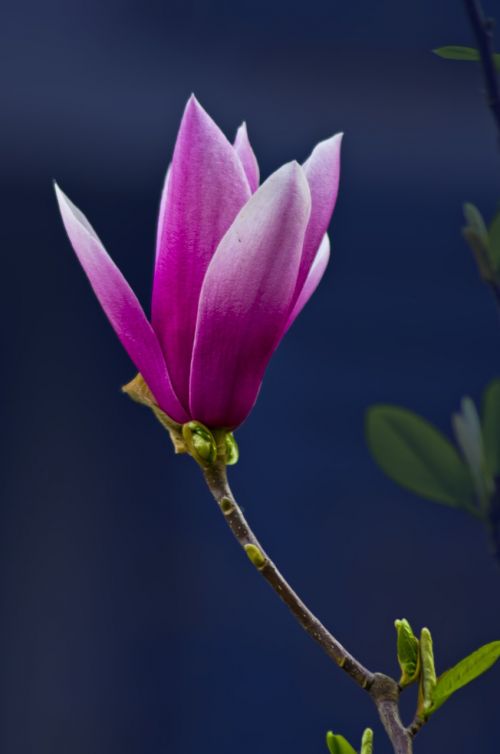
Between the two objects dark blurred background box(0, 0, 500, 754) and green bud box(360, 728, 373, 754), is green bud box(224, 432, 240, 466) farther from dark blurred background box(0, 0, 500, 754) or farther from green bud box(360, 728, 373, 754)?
dark blurred background box(0, 0, 500, 754)

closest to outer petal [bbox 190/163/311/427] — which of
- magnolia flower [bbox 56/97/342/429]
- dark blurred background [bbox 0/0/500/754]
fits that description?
magnolia flower [bbox 56/97/342/429]

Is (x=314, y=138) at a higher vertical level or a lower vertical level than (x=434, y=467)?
higher

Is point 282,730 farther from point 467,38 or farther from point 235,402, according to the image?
point 235,402

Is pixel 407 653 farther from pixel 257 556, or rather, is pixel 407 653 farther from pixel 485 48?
pixel 485 48

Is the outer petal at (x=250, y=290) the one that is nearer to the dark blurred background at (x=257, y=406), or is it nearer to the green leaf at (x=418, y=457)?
the green leaf at (x=418, y=457)

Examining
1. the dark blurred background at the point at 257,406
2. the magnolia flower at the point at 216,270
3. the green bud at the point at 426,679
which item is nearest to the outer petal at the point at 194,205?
the magnolia flower at the point at 216,270

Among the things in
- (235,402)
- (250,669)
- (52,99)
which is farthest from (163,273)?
(52,99)
